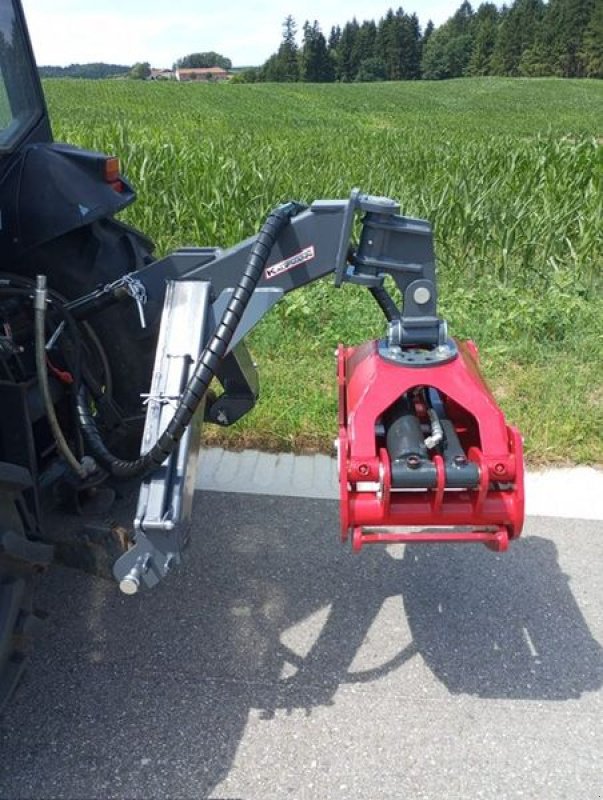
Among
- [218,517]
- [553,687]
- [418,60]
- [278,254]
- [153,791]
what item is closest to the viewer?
[153,791]

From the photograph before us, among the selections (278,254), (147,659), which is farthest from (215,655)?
(278,254)

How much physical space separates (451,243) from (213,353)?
4.28 metres

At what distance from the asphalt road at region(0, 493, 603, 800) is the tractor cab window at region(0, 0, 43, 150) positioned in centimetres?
142

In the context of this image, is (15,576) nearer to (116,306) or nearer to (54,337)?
(54,337)

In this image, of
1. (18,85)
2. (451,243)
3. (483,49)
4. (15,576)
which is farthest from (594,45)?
(15,576)

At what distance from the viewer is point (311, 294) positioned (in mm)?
4789

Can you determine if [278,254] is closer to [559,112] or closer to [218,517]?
[218,517]

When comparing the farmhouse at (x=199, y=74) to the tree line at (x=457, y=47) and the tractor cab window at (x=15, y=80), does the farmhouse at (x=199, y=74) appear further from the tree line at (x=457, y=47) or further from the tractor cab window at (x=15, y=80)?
the tractor cab window at (x=15, y=80)

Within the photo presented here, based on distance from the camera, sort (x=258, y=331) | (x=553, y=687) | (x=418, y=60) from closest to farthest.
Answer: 1. (x=553, y=687)
2. (x=258, y=331)
3. (x=418, y=60)

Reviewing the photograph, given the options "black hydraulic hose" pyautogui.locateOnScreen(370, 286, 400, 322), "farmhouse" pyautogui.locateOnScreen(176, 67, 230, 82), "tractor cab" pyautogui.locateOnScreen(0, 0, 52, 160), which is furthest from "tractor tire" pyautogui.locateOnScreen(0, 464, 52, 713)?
"farmhouse" pyautogui.locateOnScreen(176, 67, 230, 82)

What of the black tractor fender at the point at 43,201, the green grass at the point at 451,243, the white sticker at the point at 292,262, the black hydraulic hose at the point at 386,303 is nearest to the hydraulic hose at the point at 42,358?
the black tractor fender at the point at 43,201

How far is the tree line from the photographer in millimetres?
54062

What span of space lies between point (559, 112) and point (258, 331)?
23.4 metres

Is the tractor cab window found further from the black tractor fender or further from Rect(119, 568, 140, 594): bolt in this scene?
Rect(119, 568, 140, 594): bolt
